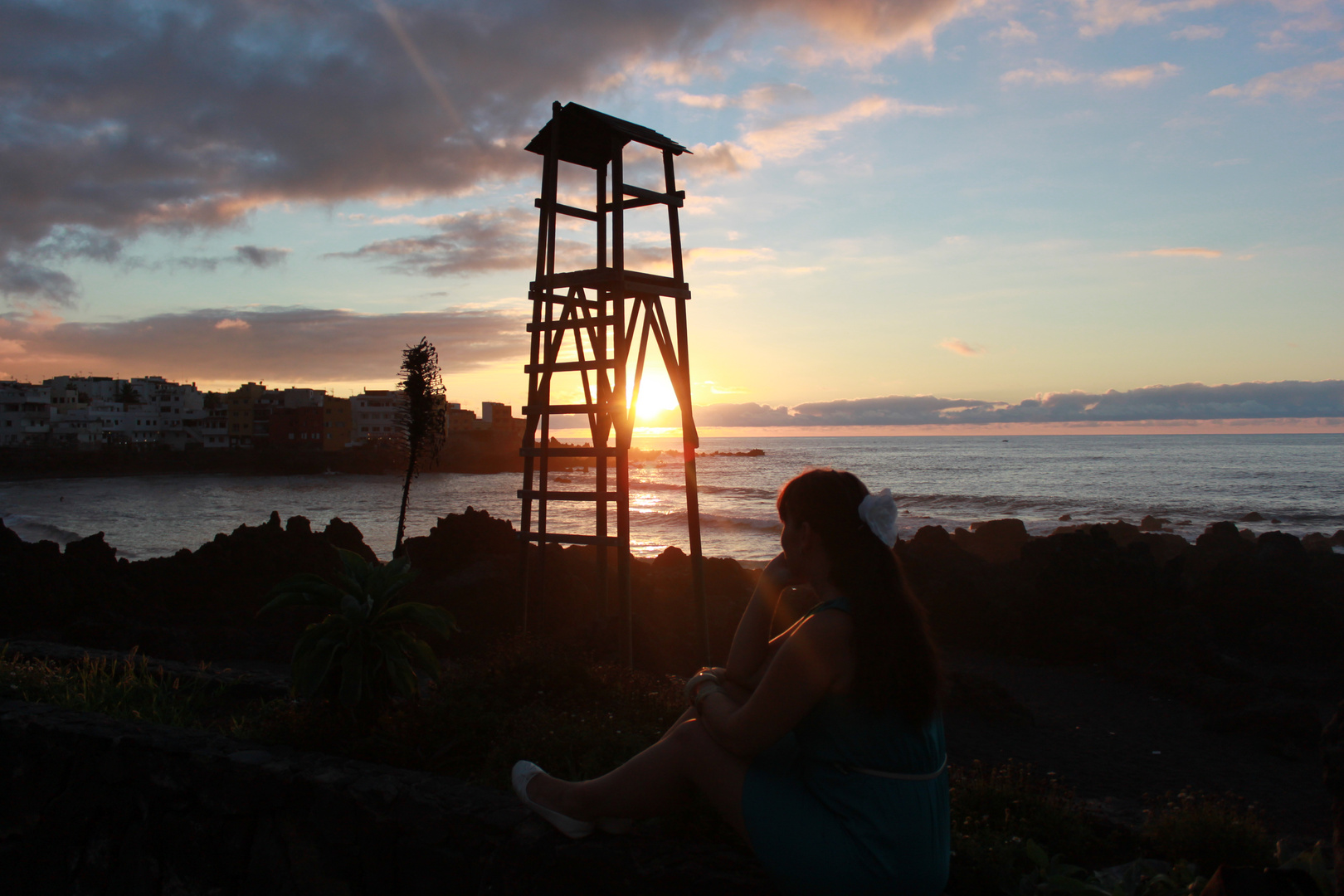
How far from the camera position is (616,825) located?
2893mm

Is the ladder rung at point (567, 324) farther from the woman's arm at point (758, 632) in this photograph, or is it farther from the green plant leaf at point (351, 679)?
the woman's arm at point (758, 632)

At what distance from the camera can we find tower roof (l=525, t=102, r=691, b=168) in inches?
236

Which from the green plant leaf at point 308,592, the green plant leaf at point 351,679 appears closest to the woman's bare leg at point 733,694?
the green plant leaf at point 351,679

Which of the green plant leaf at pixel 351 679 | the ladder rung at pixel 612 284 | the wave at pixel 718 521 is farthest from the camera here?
the wave at pixel 718 521

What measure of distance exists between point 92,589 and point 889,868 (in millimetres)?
12502

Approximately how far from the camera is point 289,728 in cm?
405

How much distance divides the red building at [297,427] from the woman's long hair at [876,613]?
8578cm

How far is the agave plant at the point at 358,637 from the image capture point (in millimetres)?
3982

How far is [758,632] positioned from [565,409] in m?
3.93

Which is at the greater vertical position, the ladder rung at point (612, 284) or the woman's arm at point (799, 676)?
the ladder rung at point (612, 284)

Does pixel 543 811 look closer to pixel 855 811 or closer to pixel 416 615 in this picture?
pixel 855 811

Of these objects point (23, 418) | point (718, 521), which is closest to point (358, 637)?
point (718, 521)

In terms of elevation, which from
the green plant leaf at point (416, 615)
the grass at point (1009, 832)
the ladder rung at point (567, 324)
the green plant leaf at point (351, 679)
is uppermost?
the ladder rung at point (567, 324)

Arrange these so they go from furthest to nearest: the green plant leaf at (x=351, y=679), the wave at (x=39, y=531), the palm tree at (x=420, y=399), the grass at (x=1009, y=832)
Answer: the wave at (x=39, y=531)
the palm tree at (x=420, y=399)
the green plant leaf at (x=351, y=679)
the grass at (x=1009, y=832)
